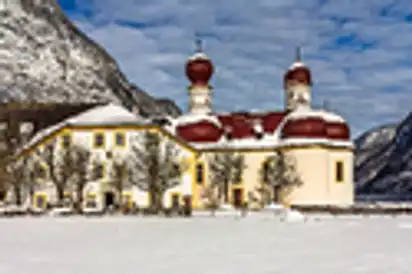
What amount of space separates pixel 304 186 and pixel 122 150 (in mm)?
15778

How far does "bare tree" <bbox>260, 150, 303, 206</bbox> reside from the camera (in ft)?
214

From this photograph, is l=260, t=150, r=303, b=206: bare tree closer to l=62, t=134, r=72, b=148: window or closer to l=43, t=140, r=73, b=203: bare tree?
Result: l=62, t=134, r=72, b=148: window

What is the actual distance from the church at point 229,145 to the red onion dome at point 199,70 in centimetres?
10

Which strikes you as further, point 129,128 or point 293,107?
point 293,107

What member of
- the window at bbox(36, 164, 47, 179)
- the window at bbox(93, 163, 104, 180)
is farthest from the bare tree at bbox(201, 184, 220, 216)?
the window at bbox(36, 164, 47, 179)

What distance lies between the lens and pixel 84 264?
18.6 metres

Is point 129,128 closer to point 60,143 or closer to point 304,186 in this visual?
point 60,143

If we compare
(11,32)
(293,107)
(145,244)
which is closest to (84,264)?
(145,244)

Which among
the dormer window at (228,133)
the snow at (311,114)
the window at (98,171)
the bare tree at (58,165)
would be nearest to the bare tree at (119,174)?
the window at (98,171)

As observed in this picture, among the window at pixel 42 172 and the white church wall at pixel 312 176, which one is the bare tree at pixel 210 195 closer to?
the white church wall at pixel 312 176

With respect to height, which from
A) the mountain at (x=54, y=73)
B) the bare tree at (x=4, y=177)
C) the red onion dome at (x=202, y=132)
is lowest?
the bare tree at (x=4, y=177)

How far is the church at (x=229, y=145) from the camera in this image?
62750 millimetres

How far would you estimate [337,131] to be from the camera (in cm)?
6931

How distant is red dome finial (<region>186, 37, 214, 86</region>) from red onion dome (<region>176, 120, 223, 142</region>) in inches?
221
